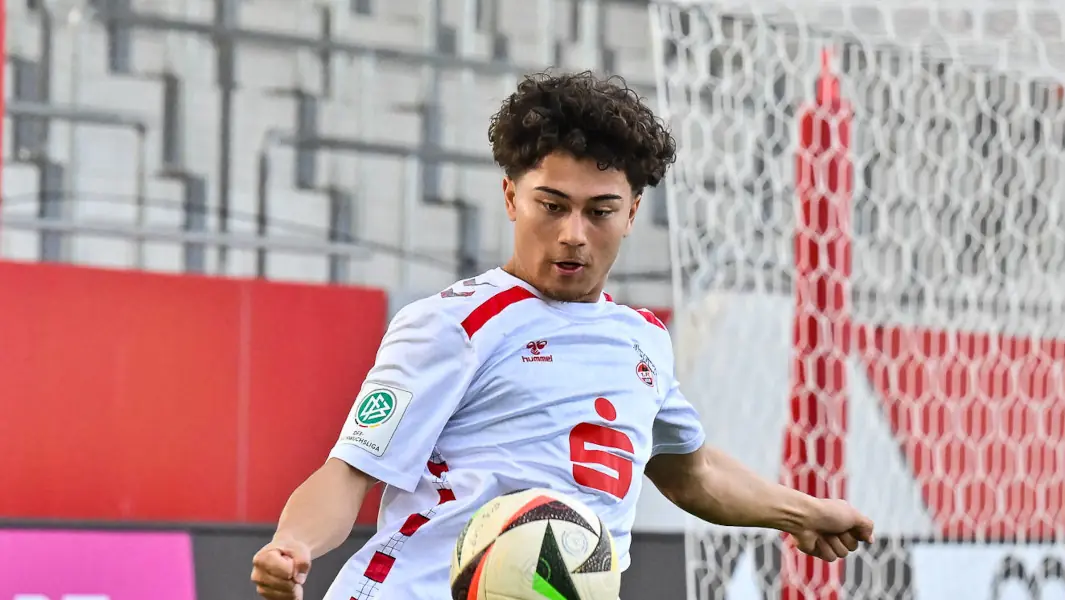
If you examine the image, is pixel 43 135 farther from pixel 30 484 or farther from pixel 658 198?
pixel 658 198

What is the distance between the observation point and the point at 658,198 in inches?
228

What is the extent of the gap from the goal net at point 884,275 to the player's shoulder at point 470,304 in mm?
2121

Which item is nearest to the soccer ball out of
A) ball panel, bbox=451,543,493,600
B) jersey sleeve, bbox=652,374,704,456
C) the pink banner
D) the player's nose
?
ball panel, bbox=451,543,493,600

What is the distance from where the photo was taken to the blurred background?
14.1 feet

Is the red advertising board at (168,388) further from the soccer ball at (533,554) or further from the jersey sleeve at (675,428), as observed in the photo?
the soccer ball at (533,554)

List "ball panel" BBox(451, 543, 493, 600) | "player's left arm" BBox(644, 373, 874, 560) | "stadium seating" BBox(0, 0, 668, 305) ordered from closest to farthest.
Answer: "ball panel" BBox(451, 543, 493, 600) < "player's left arm" BBox(644, 373, 874, 560) < "stadium seating" BBox(0, 0, 668, 305)

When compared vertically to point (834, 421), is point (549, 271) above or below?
above

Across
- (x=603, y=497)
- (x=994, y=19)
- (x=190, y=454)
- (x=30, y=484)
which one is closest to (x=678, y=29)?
(x=994, y=19)

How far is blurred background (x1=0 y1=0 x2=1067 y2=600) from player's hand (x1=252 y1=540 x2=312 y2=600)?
2017mm

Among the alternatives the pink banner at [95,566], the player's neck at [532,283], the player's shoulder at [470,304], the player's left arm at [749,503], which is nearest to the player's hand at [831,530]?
the player's left arm at [749,503]

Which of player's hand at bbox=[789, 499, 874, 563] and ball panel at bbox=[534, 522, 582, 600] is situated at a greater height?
ball panel at bbox=[534, 522, 582, 600]

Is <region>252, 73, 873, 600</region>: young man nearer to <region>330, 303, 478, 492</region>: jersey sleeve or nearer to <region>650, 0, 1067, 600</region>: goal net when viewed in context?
<region>330, 303, 478, 492</region>: jersey sleeve

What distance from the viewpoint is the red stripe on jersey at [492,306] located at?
2010 mm

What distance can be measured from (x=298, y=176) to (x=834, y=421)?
A: 7.20ft
